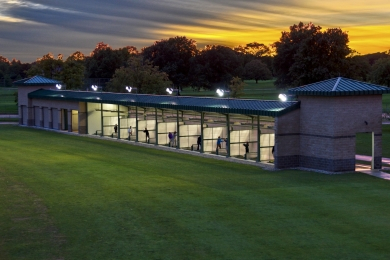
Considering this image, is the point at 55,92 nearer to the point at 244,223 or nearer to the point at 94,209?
the point at 94,209

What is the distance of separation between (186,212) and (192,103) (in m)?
20.8

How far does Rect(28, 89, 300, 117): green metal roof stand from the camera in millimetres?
32784

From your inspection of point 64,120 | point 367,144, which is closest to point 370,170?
point 367,144

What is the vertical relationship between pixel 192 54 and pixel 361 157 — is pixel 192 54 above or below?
above

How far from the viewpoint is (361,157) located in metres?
37.4

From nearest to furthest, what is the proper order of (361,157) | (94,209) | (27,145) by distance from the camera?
(94,209) → (361,157) → (27,145)

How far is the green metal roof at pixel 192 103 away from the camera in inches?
1291

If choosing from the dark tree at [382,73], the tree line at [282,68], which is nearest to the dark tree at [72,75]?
the tree line at [282,68]

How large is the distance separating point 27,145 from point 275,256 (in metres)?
32.9

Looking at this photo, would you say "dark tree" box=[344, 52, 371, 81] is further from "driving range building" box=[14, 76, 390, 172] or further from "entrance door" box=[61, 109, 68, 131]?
"driving range building" box=[14, 76, 390, 172]

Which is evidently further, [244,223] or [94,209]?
[94,209]

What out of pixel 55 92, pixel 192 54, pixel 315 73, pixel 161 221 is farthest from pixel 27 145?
pixel 192 54

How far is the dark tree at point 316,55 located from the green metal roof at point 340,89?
170 feet

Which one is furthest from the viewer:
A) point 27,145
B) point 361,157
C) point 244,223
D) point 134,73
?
point 134,73
